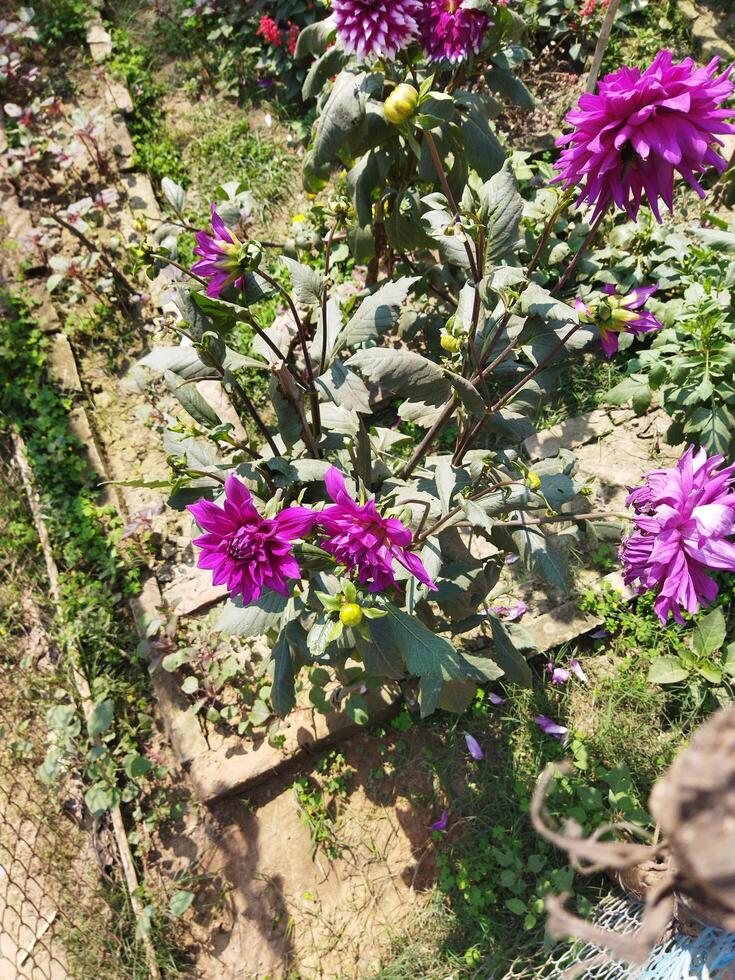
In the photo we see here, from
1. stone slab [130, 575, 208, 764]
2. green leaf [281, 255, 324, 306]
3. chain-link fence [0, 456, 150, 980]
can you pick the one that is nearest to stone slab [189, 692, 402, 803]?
stone slab [130, 575, 208, 764]

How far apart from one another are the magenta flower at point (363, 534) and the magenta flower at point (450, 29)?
1264mm

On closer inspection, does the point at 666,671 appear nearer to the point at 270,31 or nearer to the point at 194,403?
the point at 194,403

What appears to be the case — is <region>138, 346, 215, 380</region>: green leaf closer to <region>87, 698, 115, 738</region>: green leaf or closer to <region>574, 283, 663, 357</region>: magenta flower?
<region>574, 283, 663, 357</region>: magenta flower

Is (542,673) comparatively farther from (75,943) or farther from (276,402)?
(75,943)

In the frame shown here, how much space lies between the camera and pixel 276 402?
64.8 inches

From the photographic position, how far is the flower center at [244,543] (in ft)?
4.01

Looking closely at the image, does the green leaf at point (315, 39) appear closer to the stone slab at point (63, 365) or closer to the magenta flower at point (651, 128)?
the magenta flower at point (651, 128)

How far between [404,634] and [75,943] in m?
1.64

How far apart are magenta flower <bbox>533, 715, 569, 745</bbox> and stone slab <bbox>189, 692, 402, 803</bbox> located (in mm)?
→ 485

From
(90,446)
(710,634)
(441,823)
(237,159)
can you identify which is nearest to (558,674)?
(710,634)

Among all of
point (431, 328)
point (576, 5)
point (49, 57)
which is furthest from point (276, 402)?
point (49, 57)

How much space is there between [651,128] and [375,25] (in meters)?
0.74

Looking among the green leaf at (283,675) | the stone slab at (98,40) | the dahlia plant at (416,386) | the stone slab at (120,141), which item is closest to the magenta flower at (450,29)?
the dahlia plant at (416,386)

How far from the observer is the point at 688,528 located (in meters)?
1.21
